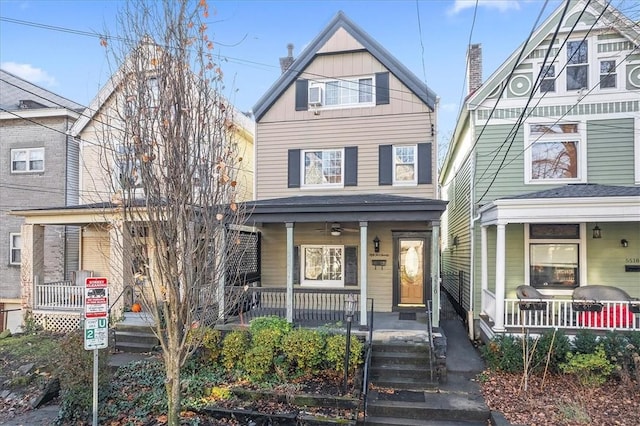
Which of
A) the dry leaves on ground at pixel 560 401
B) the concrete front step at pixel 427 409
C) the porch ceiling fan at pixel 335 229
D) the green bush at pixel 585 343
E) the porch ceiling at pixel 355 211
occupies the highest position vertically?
the porch ceiling at pixel 355 211

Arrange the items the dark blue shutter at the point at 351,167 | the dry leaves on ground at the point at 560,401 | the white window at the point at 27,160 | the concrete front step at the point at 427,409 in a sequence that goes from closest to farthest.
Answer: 1. the dry leaves on ground at the point at 560,401
2. the concrete front step at the point at 427,409
3. the dark blue shutter at the point at 351,167
4. the white window at the point at 27,160

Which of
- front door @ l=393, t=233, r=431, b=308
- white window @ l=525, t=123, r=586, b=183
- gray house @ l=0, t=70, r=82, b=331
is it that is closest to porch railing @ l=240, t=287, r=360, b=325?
front door @ l=393, t=233, r=431, b=308

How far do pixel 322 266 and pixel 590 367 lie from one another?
270 inches

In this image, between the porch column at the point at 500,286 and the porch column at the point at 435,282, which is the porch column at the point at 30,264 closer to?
the porch column at the point at 435,282

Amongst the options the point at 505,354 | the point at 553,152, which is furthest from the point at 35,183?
the point at 553,152

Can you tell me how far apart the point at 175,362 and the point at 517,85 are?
10210mm

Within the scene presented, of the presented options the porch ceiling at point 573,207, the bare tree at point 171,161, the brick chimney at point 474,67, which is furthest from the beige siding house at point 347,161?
the bare tree at point 171,161

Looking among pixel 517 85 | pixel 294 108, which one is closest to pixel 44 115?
pixel 294 108

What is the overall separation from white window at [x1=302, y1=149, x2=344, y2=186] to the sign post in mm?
6894

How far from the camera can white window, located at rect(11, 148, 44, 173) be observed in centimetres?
1391

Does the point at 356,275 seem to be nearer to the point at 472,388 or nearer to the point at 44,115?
the point at 472,388

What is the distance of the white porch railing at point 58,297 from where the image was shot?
1147 centimetres

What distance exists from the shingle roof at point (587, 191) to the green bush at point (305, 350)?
5.25 m

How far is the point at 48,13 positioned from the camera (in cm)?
863
